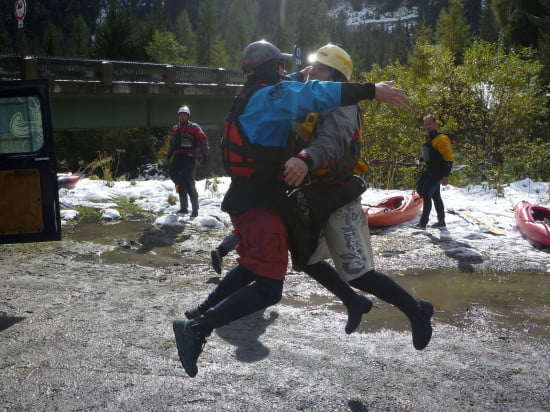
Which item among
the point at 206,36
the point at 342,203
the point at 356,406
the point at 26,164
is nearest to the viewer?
the point at 356,406

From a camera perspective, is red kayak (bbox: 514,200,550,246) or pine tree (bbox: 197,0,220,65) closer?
red kayak (bbox: 514,200,550,246)

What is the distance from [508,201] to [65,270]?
8474 millimetres

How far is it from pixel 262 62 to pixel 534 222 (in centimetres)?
644

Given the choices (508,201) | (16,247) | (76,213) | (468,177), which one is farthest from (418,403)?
(468,177)

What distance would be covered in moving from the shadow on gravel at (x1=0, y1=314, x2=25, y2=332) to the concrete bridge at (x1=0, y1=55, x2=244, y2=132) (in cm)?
1349

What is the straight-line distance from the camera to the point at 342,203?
328cm

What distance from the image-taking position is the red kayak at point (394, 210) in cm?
916

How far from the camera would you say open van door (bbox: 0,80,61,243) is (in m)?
5.11

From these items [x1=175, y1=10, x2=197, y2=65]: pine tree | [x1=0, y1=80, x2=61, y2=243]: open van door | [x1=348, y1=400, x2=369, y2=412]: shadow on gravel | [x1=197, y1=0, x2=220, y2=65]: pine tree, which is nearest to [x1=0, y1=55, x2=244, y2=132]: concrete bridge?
[x1=0, y1=80, x2=61, y2=243]: open van door

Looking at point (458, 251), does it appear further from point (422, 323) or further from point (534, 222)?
point (422, 323)

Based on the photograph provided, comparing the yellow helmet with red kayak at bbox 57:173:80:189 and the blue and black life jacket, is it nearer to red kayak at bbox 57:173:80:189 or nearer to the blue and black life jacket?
the blue and black life jacket

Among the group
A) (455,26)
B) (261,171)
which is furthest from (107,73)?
(455,26)

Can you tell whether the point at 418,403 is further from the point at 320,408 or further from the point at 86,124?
the point at 86,124

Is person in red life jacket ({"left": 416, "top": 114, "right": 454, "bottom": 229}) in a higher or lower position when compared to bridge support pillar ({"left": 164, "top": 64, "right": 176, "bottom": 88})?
lower
